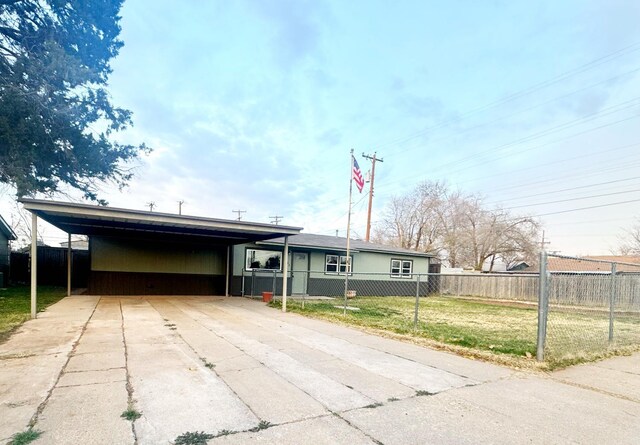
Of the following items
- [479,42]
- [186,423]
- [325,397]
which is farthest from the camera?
[479,42]

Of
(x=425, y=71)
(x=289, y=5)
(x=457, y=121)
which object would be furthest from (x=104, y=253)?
(x=457, y=121)

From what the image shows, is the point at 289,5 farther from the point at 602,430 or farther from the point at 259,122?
the point at 602,430

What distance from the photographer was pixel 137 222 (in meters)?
9.24

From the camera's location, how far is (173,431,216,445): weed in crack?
2.63 metres

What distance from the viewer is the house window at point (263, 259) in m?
15.3

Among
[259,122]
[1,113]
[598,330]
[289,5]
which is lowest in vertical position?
[598,330]

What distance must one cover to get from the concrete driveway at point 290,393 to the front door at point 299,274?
9.54 m

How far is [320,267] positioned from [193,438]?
1418cm

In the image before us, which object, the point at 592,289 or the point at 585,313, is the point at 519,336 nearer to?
the point at 585,313

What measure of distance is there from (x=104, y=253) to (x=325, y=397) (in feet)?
44.4

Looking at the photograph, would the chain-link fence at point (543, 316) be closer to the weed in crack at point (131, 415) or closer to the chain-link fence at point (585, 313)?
the chain-link fence at point (585, 313)

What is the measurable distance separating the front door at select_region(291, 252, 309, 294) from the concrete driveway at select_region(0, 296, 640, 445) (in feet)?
31.3

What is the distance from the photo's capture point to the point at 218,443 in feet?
8.63

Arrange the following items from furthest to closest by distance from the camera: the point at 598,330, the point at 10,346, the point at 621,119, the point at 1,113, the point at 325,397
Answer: the point at 621,119 < the point at 1,113 < the point at 598,330 < the point at 10,346 < the point at 325,397
